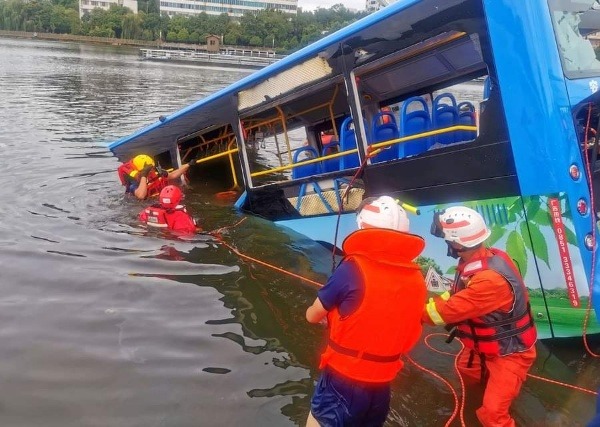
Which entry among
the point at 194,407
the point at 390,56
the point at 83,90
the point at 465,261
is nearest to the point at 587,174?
the point at 465,261

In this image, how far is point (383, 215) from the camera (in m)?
3.24

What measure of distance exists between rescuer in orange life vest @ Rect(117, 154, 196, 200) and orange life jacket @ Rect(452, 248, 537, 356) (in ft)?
22.3

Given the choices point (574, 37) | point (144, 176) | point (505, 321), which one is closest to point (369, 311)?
point (505, 321)

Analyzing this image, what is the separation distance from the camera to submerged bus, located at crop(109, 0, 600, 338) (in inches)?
183

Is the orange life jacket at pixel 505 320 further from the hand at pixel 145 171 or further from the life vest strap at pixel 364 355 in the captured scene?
the hand at pixel 145 171

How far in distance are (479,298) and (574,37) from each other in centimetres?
281

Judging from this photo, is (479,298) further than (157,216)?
No

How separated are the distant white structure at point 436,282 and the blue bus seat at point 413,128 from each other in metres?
1.29

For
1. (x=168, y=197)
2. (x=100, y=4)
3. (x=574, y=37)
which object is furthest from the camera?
(x=100, y=4)

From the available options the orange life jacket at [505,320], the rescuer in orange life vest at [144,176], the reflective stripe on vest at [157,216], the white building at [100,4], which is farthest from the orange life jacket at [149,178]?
the white building at [100,4]

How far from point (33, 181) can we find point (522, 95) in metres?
9.50

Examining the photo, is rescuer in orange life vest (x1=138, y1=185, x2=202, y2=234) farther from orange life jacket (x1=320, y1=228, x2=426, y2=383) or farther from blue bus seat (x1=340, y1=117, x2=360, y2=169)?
orange life jacket (x1=320, y1=228, x2=426, y2=383)

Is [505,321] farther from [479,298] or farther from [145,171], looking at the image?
[145,171]

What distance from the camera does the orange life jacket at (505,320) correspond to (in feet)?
13.1
